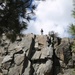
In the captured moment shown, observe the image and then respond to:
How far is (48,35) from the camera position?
33.5m

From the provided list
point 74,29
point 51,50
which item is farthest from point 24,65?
point 74,29

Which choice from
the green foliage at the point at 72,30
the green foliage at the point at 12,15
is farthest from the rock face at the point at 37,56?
the green foliage at the point at 12,15

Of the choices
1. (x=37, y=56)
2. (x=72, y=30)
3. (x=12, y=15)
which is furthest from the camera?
(x=37, y=56)

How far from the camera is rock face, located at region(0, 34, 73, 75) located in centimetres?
3009

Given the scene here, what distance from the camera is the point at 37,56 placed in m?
31.1

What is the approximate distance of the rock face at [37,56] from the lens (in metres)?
30.1

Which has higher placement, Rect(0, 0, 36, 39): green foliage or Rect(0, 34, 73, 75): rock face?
Rect(0, 0, 36, 39): green foliage

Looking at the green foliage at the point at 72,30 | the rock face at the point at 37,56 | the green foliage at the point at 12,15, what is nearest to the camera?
the green foliage at the point at 12,15

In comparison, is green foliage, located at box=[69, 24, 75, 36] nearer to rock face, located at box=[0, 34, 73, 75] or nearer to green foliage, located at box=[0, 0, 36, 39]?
green foliage, located at box=[0, 0, 36, 39]

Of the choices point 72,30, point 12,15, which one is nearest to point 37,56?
point 72,30

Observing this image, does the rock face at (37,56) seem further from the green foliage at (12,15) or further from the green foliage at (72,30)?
the green foliage at (12,15)

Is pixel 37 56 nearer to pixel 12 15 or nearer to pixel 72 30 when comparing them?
pixel 72 30

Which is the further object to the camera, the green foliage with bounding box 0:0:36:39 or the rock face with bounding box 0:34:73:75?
the rock face with bounding box 0:34:73:75

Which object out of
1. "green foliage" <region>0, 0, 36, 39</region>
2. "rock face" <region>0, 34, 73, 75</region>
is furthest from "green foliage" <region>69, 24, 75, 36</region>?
"rock face" <region>0, 34, 73, 75</region>
